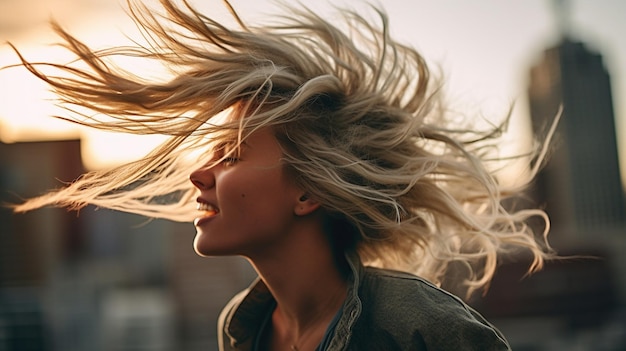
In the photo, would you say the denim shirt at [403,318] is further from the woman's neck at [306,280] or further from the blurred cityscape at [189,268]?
the blurred cityscape at [189,268]

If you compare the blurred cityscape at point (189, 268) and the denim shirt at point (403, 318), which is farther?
the blurred cityscape at point (189, 268)

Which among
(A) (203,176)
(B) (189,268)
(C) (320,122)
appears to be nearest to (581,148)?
(B) (189,268)

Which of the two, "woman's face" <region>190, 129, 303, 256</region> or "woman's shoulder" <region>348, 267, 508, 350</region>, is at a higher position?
"woman's face" <region>190, 129, 303, 256</region>

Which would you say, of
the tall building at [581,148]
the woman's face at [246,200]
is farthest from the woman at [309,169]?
the tall building at [581,148]

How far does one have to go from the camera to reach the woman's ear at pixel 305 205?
2342 mm

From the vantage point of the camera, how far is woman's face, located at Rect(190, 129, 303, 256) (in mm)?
2254

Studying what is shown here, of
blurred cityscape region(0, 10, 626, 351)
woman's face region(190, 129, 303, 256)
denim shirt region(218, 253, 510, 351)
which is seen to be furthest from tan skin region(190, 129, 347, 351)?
blurred cityscape region(0, 10, 626, 351)

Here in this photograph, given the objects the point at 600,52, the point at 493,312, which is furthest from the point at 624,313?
the point at 600,52

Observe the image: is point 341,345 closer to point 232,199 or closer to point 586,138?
point 232,199

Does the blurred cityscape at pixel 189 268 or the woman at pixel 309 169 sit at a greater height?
the woman at pixel 309 169

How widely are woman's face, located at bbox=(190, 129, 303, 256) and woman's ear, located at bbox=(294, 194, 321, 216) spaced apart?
0.5 inches

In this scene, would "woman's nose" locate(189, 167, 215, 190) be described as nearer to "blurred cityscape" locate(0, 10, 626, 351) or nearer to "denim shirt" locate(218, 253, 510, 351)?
"denim shirt" locate(218, 253, 510, 351)

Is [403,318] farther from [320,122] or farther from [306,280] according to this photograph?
[320,122]

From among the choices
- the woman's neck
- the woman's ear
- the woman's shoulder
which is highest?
the woman's ear
